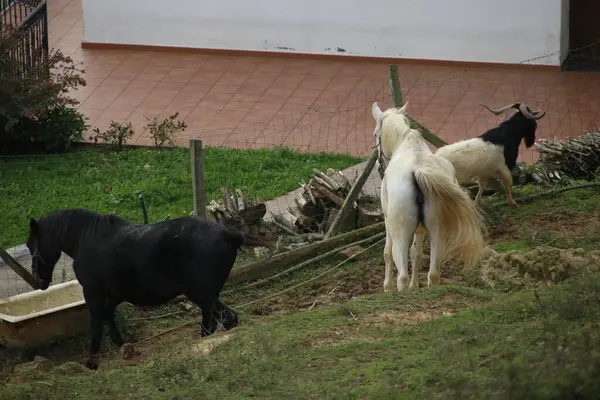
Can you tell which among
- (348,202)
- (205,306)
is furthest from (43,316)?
(348,202)

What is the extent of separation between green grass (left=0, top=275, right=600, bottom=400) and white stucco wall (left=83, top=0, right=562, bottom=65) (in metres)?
11.6

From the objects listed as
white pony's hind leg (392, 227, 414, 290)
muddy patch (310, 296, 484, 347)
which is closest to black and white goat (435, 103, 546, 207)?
white pony's hind leg (392, 227, 414, 290)

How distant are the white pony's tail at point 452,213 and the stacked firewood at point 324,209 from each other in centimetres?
262

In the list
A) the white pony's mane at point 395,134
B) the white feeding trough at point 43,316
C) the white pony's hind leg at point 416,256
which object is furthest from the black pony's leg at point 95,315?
the white pony's mane at point 395,134

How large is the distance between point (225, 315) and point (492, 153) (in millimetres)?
4342

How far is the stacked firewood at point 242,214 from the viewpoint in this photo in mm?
11984

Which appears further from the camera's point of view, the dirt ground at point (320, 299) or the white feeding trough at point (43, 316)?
the white feeding trough at point (43, 316)

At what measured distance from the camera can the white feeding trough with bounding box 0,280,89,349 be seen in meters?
9.91

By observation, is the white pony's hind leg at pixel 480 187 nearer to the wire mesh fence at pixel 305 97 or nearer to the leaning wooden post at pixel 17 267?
the wire mesh fence at pixel 305 97

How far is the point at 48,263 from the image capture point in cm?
1026

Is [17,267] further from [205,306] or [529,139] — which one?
[529,139]

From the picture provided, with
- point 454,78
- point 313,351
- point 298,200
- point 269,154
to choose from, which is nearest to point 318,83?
point 454,78

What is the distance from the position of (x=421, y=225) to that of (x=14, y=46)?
8.41 m

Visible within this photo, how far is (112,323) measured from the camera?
1009cm
